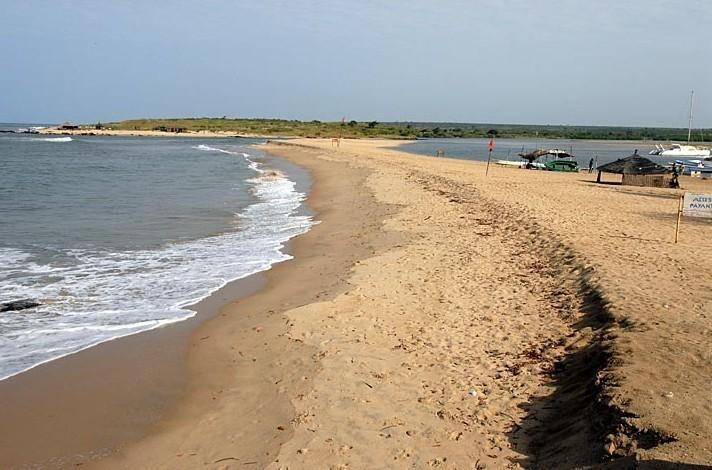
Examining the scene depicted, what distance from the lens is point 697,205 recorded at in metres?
13.3

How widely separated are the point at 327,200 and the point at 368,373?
660 inches

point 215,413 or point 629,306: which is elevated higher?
point 629,306

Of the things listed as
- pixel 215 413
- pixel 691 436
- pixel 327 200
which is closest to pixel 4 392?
pixel 215 413

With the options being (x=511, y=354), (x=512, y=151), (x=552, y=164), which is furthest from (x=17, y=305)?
(x=512, y=151)

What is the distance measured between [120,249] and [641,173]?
25.6 meters

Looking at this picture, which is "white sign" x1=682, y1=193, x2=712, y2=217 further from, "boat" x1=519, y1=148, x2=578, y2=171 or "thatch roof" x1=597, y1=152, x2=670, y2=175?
"boat" x1=519, y1=148, x2=578, y2=171

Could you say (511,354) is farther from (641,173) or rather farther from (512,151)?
(512,151)

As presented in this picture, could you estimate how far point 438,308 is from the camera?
9148 millimetres

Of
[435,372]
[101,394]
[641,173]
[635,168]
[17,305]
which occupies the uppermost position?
[635,168]

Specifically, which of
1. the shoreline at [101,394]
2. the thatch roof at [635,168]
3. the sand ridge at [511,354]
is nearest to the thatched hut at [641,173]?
the thatch roof at [635,168]

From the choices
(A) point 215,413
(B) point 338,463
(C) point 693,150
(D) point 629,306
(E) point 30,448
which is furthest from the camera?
(C) point 693,150

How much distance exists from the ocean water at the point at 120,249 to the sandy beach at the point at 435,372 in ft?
2.99

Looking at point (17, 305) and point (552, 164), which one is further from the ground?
point (552, 164)

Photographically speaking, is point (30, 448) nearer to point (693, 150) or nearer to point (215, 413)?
point (215, 413)
